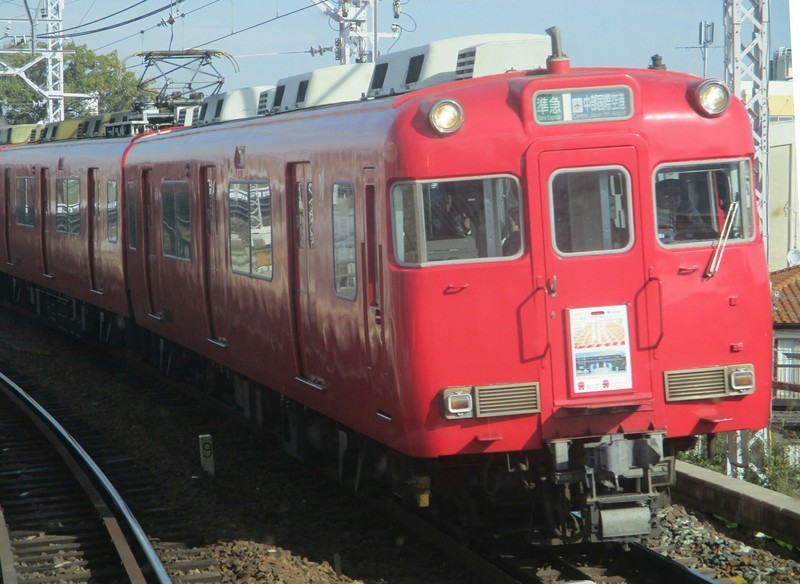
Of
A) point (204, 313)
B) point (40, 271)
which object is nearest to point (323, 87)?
point (204, 313)

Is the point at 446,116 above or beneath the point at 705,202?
above

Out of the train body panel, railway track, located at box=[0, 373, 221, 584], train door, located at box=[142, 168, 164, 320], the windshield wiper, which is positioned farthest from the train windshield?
the train body panel

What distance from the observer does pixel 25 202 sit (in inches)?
→ 811

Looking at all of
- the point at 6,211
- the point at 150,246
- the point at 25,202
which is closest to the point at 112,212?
the point at 150,246

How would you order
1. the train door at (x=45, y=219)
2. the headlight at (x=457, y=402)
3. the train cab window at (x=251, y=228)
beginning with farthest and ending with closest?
the train door at (x=45, y=219), the train cab window at (x=251, y=228), the headlight at (x=457, y=402)

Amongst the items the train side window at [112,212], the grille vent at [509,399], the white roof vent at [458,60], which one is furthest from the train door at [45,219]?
the grille vent at [509,399]

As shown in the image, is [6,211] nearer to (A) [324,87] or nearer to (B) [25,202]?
(B) [25,202]

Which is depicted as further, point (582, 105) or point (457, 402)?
point (582, 105)

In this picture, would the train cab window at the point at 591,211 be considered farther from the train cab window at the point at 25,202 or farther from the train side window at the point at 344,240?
the train cab window at the point at 25,202

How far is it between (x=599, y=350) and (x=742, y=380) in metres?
0.82

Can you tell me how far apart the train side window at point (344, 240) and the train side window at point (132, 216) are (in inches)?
256

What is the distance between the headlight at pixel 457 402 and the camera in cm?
671

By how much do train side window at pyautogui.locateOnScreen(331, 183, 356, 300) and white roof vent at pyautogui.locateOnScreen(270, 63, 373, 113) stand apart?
267 centimetres

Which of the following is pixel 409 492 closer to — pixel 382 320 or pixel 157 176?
pixel 382 320
